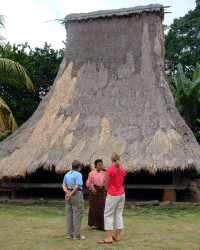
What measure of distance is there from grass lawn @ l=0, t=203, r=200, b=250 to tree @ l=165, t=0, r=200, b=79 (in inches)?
637

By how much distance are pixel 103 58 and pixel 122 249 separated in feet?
28.2

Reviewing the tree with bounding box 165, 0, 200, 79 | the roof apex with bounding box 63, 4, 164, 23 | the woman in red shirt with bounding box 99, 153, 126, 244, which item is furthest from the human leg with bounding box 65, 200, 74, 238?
the tree with bounding box 165, 0, 200, 79

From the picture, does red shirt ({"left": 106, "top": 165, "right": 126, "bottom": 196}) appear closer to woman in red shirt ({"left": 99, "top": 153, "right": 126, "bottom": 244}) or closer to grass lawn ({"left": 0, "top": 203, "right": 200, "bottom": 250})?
woman in red shirt ({"left": 99, "top": 153, "right": 126, "bottom": 244})

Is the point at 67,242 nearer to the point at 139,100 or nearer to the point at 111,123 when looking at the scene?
the point at 111,123

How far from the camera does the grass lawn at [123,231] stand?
4203 mm

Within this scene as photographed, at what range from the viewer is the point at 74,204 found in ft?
15.0

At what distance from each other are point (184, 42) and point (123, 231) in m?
20.1

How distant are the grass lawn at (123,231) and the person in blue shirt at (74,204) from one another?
0.15 m

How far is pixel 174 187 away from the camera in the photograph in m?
8.46

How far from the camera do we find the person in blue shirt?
4535mm

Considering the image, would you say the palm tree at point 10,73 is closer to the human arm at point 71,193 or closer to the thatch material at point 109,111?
the thatch material at point 109,111

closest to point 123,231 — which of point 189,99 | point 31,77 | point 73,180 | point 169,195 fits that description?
point 73,180

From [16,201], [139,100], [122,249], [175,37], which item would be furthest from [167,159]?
[175,37]

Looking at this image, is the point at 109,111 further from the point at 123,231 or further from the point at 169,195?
the point at 123,231
